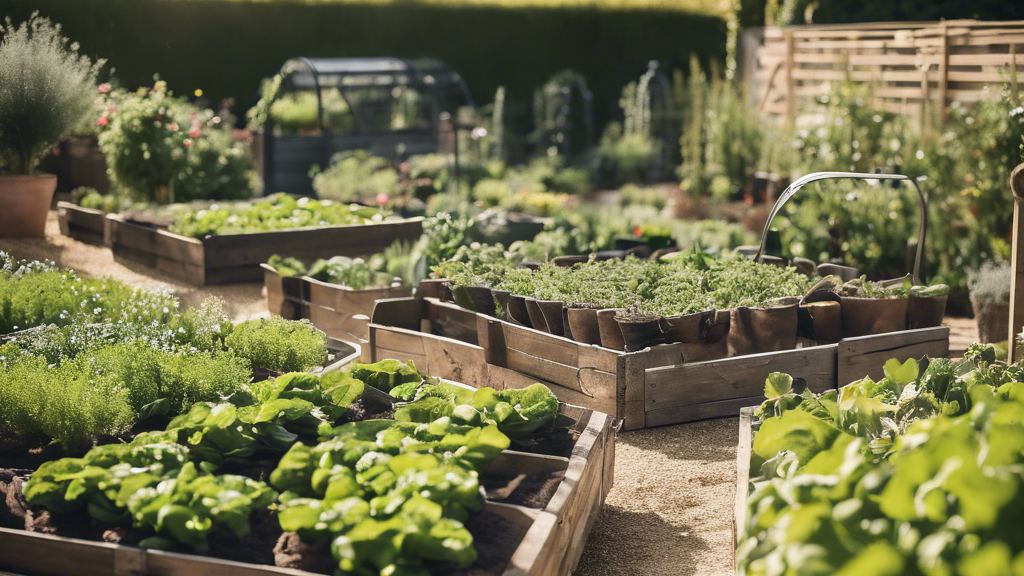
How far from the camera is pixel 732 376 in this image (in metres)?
4.21

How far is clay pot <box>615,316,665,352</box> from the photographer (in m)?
4.04

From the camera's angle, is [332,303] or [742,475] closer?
[742,475]

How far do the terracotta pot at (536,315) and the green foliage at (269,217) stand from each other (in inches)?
134

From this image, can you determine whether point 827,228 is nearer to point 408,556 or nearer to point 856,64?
point 856,64

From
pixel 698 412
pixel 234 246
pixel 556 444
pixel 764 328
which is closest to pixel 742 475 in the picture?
pixel 556 444

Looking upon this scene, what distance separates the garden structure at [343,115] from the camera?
9945mm

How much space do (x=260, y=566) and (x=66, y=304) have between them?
2.67 metres

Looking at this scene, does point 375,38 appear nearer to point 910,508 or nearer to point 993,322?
point 993,322

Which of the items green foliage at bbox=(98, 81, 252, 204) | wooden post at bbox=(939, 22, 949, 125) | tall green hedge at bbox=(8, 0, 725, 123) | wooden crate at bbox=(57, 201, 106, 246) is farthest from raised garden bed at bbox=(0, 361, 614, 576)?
tall green hedge at bbox=(8, 0, 725, 123)

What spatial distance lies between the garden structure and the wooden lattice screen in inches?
140

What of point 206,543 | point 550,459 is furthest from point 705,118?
point 206,543

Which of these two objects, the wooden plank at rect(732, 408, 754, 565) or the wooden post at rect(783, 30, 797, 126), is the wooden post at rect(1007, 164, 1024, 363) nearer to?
the wooden plank at rect(732, 408, 754, 565)

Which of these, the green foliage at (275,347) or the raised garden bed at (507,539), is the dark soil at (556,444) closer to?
the raised garden bed at (507,539)

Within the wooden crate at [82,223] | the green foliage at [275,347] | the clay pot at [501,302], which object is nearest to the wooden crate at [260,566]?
the green foliage at [275,347]
